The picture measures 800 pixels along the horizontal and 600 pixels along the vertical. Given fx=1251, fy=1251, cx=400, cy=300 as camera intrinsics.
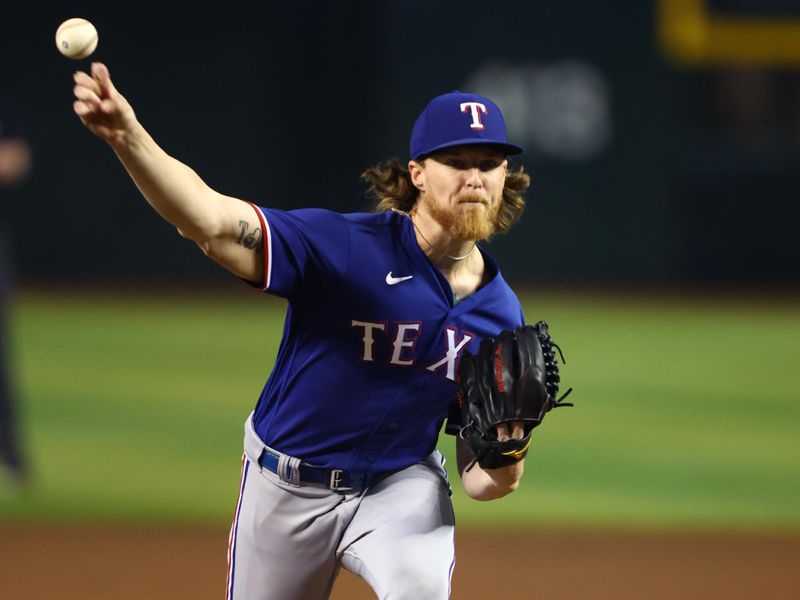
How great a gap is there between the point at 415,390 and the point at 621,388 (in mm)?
8437

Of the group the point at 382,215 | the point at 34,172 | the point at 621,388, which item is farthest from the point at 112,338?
the point at 382,215

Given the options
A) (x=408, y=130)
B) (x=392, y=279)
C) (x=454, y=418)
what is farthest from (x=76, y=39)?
(x=408, y=130)

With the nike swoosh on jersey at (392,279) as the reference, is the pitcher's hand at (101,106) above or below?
above

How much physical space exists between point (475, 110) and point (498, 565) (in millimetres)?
3600

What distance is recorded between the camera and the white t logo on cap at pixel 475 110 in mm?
3746

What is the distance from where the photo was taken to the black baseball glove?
3.57 m

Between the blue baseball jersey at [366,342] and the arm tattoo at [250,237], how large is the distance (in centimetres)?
19

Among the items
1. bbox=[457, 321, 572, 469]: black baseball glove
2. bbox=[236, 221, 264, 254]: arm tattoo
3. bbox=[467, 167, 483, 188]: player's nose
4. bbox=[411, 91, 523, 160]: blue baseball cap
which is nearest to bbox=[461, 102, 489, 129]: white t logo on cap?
bbox=[411, 91, 523, 160]: blue baseball cap

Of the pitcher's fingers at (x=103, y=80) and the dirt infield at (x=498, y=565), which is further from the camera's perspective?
the dirt infield at (x=498, y=565)

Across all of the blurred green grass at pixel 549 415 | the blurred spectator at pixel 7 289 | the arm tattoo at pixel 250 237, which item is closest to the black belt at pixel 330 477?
the arm tattoo at pixel 250 237

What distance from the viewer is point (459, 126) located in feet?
12.3

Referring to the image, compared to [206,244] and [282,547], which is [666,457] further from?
[206,244]

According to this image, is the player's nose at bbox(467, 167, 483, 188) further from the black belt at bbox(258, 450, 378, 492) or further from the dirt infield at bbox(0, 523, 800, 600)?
the dirt infield at bbox(0, 523, 800, 600)

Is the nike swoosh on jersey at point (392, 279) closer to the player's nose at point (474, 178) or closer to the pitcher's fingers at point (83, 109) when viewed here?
the player's nose at point (474, 178)
